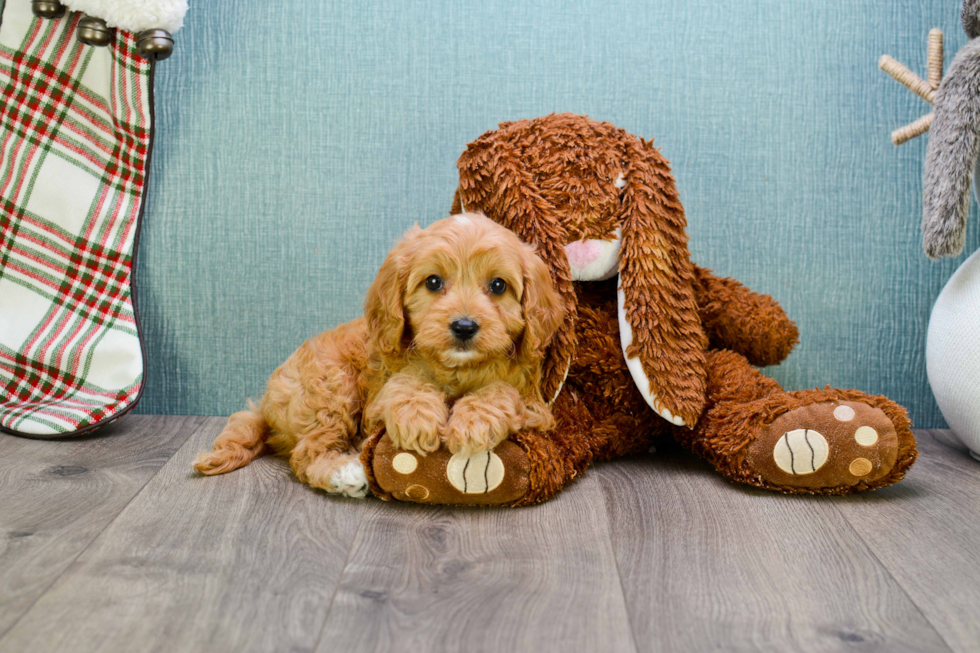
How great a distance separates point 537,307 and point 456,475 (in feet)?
1.07

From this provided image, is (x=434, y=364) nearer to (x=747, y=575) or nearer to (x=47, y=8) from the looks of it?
(x=747, y=575)

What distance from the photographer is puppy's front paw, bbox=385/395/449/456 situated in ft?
4.68

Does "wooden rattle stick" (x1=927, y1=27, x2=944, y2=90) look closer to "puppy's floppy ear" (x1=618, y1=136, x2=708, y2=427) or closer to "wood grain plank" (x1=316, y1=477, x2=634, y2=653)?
"puppy's floppy ear" (x1=618, y1=136, x2=708, y2=427)

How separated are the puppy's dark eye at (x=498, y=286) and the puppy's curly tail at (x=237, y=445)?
64 centimetres

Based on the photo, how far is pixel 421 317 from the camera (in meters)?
1.44

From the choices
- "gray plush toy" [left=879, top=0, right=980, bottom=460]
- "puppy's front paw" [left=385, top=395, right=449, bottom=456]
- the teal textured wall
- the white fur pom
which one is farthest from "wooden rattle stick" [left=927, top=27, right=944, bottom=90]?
the white fur pom

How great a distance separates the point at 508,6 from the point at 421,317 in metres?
0.92

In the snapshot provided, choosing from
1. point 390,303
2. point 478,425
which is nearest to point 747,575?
point 478,425

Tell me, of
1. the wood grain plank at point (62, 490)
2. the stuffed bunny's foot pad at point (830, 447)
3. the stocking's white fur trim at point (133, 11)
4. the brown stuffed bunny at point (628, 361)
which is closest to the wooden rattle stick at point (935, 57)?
the brown stuffed bunny at point (628, 361)

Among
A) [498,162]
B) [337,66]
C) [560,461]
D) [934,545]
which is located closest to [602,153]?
[498,162]

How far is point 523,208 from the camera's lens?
62.1 inches

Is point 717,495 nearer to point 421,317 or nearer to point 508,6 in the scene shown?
point 421,317

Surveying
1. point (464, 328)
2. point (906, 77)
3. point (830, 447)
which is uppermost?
point (906, 77)

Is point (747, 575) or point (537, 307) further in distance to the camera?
point (537, 307)
